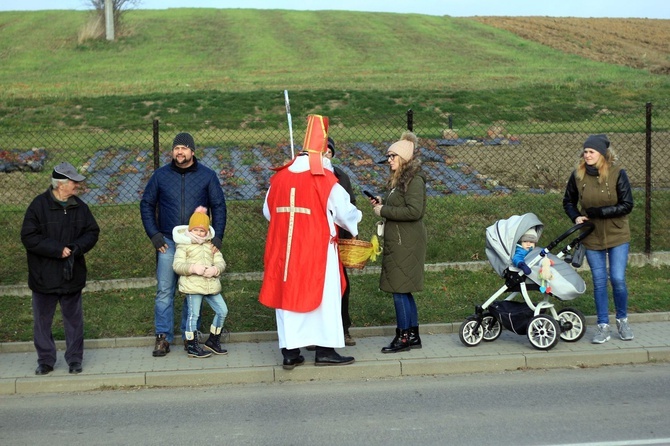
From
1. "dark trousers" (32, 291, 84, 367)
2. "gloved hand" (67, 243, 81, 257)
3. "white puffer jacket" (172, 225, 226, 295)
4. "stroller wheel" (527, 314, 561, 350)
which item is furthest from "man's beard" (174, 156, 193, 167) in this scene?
"stroller wheel" (527, 314, 561, 350)

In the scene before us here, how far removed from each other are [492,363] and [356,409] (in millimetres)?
1824

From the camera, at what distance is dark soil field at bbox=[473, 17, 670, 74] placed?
44.8m

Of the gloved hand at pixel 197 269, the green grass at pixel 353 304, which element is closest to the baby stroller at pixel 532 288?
the green grass at pixel 353 304

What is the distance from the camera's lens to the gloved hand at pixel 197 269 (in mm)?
8984

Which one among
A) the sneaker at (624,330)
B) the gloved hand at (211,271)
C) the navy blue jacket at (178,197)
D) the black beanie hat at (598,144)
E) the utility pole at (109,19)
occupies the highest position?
the utility pole at (109,19)

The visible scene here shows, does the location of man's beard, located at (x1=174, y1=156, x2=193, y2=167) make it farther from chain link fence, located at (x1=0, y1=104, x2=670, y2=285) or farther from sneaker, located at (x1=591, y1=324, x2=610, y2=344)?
sneaker, located at (x1=591, y1=324, x2=610, y2=344)

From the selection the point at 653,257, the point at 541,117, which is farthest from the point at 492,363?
the point at 541,117

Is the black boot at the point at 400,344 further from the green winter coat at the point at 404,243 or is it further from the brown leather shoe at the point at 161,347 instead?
the brown leather shoe at the point at 161,347

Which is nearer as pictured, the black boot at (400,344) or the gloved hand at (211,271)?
the gloved hand at (211,271)

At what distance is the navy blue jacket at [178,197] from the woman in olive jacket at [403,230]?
1.57 m

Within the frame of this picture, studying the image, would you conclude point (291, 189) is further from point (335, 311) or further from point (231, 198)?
point (231, 198)

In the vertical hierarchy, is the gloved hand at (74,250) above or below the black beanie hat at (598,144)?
below

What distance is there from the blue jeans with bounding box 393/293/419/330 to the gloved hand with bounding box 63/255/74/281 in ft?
9.85

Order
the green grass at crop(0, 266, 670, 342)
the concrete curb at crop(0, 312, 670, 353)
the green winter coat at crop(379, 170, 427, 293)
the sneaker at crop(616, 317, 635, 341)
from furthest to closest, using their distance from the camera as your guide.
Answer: the green grass at crop(0, 266, 670, 342) < the concrete curb at crop(0, 312, 670, 353) < the sneaker at crop(616, 317, 635, 341) < the green winter coat at crop(379, 170, 427, 293)
